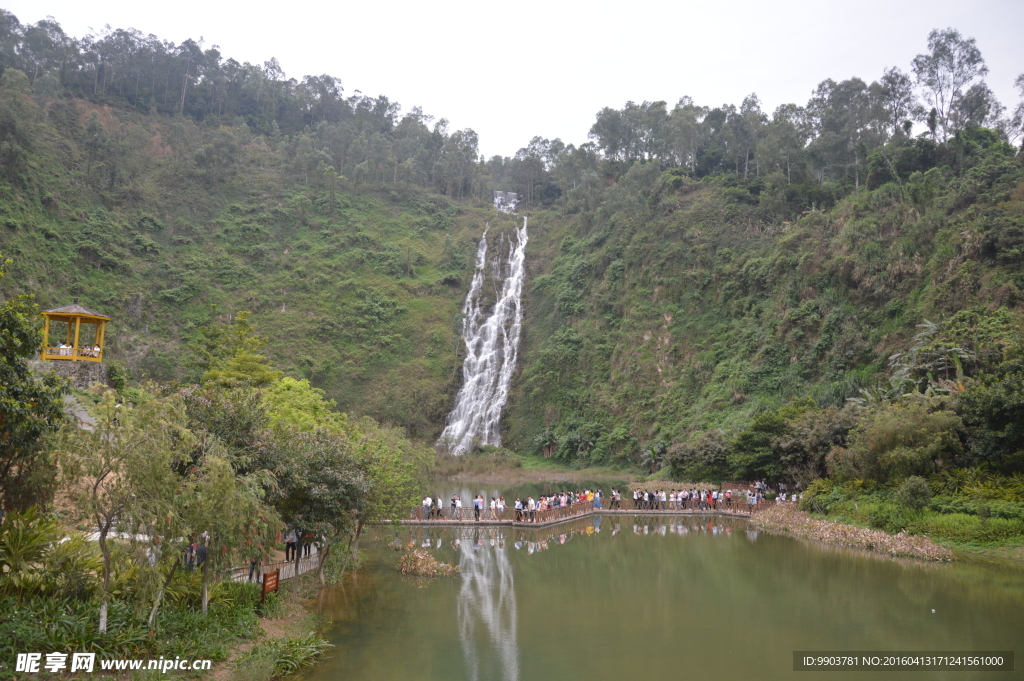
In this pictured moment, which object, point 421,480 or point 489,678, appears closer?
point 489,678

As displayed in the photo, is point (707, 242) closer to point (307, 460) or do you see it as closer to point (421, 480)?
point (421, 480)

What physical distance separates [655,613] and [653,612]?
91mm

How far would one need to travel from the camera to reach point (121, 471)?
9.52 metres

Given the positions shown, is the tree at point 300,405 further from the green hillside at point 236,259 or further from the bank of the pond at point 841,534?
the green hillside at point 236,259

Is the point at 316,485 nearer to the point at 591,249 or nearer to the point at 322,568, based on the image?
the point at 322,568

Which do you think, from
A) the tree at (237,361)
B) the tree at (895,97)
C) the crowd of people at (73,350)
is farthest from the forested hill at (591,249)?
the crowd of people at (73,350)

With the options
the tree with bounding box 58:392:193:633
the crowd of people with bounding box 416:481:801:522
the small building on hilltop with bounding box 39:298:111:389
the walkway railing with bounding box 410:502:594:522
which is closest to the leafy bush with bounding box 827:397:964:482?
the crowd of people with bounding box 416:481:801:522

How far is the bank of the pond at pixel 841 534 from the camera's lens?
20438 mm

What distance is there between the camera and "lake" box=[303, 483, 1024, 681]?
38.6 feet

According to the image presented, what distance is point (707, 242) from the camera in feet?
179

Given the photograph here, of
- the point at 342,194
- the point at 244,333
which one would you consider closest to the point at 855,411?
the point at 244,333

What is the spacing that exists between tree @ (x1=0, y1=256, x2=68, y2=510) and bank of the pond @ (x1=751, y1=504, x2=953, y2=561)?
23.0 meters

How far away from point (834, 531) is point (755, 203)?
4069cm

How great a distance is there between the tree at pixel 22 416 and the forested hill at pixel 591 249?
92.6 feet
